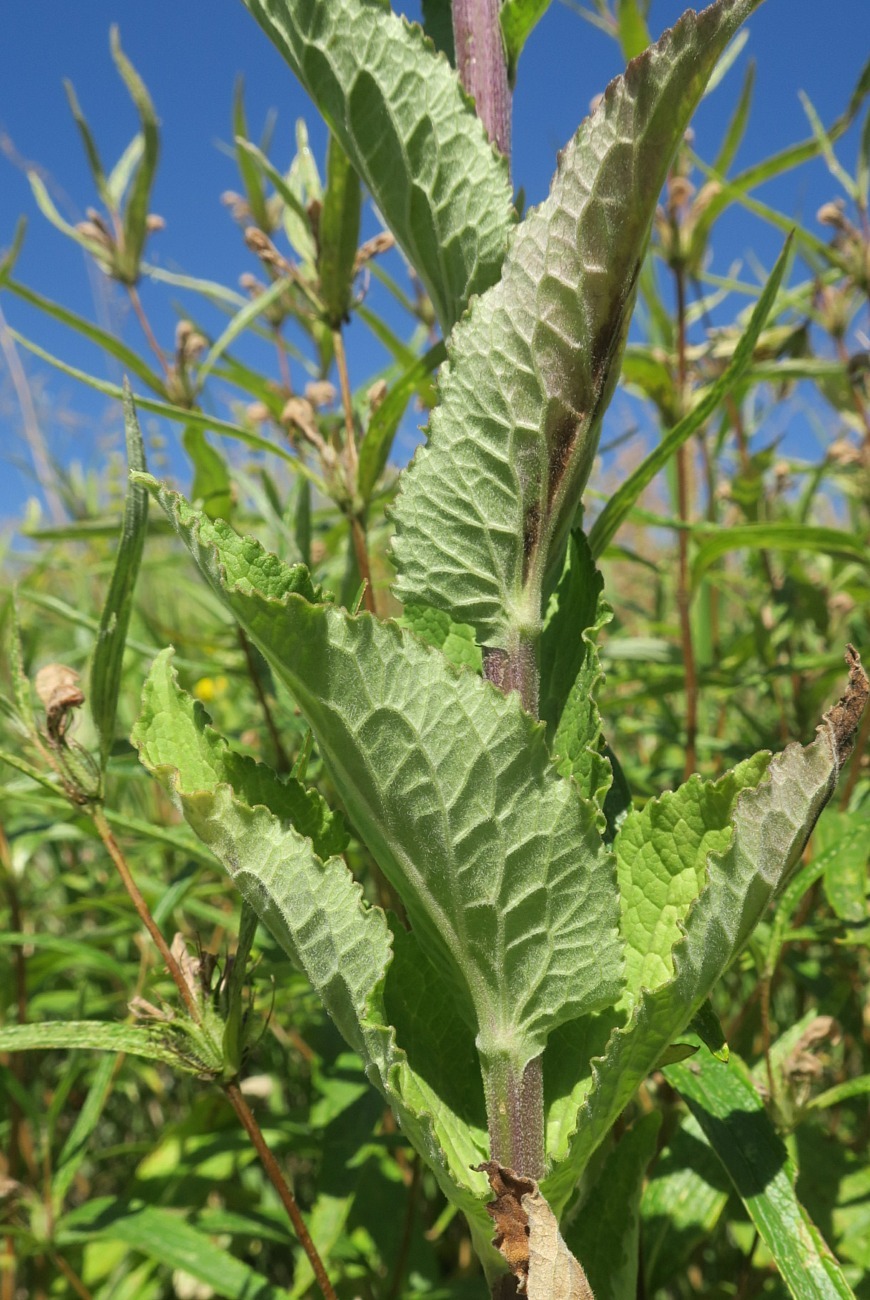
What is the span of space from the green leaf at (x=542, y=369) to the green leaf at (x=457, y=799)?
10cm

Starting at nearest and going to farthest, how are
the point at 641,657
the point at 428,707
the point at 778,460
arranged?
the point at 428,707 → the point at 641,657 → the point at 778,460

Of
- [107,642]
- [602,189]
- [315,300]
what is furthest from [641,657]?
[602,189]

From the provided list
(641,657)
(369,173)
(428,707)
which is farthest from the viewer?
(641,657)

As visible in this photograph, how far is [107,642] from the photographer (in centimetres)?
66

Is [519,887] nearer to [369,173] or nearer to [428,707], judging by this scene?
[428,707]

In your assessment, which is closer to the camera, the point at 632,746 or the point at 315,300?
the point at 315,300

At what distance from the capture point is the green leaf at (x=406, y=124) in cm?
50

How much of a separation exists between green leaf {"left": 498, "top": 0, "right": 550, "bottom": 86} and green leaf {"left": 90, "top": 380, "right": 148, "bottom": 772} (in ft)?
1.05

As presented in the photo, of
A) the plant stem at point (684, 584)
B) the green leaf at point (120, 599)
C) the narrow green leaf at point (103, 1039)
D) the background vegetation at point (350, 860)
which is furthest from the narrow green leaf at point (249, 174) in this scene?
the narrow green leaf at point (103, 1039)

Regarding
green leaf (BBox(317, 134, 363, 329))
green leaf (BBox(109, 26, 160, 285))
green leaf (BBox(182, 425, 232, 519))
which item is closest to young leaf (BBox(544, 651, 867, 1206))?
green leaf (BBox(317, 134, 363, 329))

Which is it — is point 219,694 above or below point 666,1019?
above

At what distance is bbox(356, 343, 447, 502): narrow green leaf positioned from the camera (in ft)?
3.06

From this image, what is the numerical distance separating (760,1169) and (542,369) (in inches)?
20.0

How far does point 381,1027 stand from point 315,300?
0.88 metres
